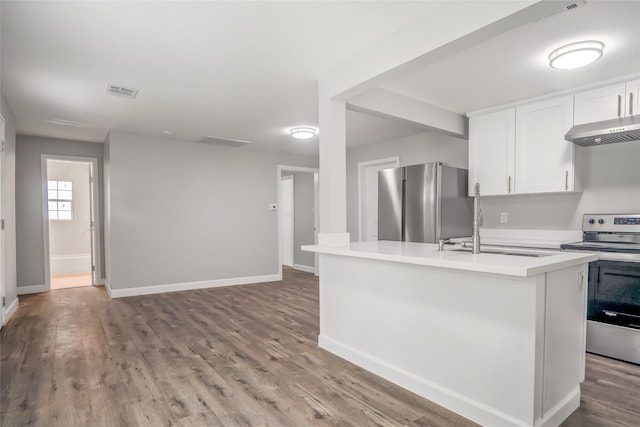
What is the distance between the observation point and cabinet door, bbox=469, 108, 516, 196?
12.0 feet

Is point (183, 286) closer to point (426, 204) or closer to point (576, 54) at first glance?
point (426, 204)

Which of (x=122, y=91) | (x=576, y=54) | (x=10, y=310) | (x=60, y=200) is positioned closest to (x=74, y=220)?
(x=60, y=200)

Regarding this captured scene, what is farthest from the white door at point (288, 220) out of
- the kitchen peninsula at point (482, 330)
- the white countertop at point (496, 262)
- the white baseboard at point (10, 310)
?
the white countertop at point (496, 262)

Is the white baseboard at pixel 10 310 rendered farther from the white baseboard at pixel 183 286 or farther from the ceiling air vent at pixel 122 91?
the ceiling air vent at pixel 122 91

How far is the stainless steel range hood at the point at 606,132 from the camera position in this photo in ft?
8.83

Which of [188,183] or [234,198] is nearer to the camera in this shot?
[188,183]

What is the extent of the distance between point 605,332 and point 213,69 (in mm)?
3822

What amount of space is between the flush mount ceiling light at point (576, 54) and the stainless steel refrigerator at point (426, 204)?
62.3 inches

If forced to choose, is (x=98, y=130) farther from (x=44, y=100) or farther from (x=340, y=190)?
(x=340, y=190)

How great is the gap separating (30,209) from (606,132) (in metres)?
7.19

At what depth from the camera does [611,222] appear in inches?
125

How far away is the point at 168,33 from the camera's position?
2.26 metres

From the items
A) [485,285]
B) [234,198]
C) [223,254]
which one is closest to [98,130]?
[234,198]

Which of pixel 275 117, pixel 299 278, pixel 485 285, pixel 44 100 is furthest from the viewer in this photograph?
pixel 299 278
